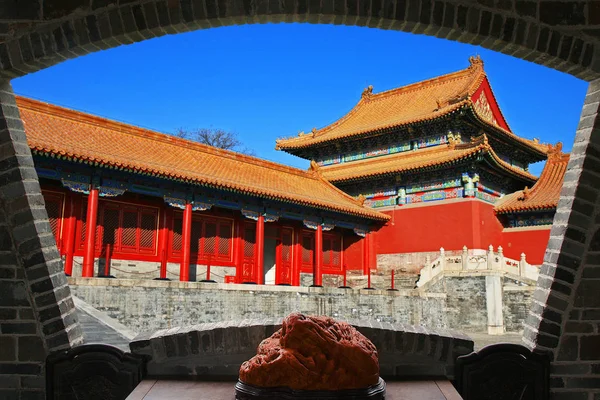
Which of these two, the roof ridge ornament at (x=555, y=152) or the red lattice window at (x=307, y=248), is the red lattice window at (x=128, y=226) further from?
the roof ridge ornament at (x=555, y=152)

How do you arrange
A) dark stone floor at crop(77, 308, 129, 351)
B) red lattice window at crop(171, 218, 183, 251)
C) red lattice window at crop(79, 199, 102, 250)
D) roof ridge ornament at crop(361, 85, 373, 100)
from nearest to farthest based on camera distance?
dark stone floor at crop(77, 308, 129, 351)
red lattice window at crop(79, 199, 102, 250)
red lattice window at crop(171, 218, 183, 251)
roof ridge ornament at crop(361, 85, 373, 100)

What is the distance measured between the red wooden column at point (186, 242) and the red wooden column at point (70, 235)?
2.80 m

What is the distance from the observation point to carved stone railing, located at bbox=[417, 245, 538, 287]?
15922 mm

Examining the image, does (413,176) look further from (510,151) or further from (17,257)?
(17,257)

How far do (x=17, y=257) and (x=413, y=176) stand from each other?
17.5m

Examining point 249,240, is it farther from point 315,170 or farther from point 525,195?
point 525,195

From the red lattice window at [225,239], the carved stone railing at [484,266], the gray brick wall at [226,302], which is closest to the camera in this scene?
the gray brick wall at [226,302]

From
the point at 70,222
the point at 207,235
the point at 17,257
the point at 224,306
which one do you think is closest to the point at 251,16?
the point at 17,257

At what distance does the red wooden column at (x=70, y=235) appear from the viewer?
1288 centimetres

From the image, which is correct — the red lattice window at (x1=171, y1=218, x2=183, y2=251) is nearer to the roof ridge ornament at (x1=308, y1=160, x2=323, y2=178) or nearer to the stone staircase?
the stone staircase

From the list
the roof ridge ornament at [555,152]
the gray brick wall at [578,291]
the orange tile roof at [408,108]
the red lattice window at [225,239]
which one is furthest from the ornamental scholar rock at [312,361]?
the roof ridge ornament at [555,152]

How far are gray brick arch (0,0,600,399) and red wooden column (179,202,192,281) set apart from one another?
413 inches

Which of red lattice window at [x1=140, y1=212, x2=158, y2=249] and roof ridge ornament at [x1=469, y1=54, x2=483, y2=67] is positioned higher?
roof ridge ornament at [x1=469, y1=54, x2=483, y2=67]

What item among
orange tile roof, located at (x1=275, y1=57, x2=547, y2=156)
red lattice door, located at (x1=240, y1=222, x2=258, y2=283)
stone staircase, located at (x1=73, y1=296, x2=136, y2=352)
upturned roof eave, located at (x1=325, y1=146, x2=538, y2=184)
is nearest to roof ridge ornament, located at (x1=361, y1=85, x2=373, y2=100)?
orange tile roof, located at (x1=275, y1=57, x2=547, y2=156)
